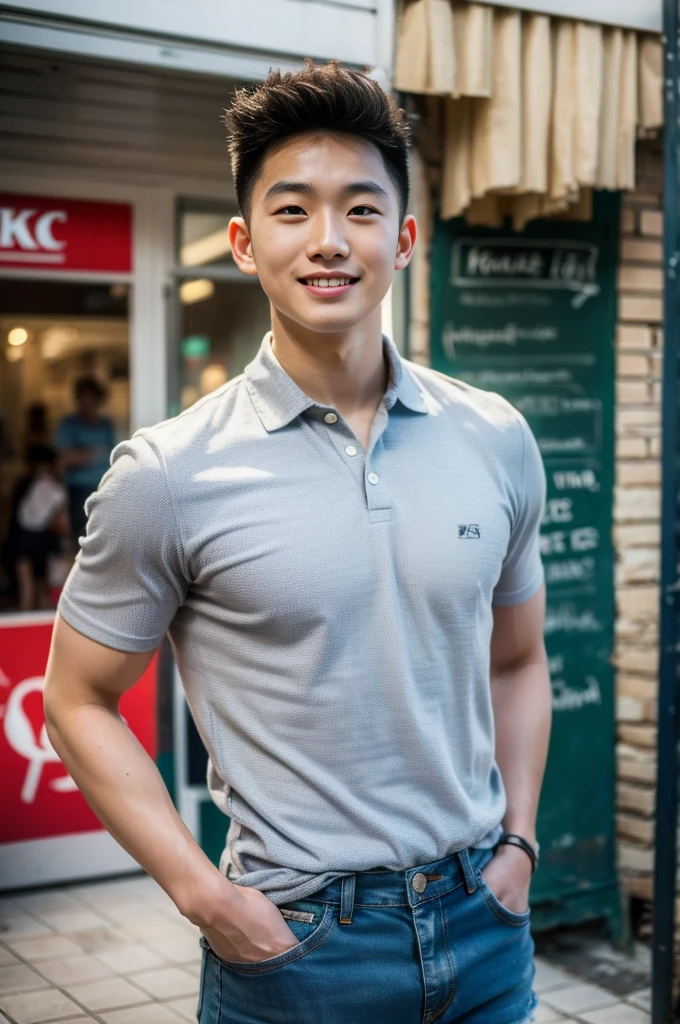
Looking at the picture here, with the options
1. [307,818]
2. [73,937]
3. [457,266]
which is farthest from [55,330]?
[307,818]

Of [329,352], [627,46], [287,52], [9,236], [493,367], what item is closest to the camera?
[329,352]

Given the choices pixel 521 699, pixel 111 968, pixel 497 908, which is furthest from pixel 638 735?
pixel 497 908

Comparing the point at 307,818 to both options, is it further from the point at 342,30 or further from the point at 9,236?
the point at 9,236

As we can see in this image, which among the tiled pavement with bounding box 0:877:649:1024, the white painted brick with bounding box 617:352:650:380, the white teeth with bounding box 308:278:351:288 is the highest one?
the white painted brick with bounding box 617:352:650:380

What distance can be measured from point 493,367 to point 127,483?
9.41 feet

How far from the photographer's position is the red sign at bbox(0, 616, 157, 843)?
4.79 meters

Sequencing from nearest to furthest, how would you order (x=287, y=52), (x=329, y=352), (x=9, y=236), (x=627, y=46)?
1. (x=329, y=352)
2. (x=287, y=52)
3. (x=627, y=46)
4. (x=9, y=236)

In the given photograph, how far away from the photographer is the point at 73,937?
4.51 meters

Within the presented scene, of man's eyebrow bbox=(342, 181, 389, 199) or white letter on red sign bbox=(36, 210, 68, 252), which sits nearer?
man's eyebrow bbox=(342, 181, 389, 199)

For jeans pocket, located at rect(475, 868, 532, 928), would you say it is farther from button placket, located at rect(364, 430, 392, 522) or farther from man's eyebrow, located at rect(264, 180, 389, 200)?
man's eyebrow, located at rect(264, 180, 389, 200)

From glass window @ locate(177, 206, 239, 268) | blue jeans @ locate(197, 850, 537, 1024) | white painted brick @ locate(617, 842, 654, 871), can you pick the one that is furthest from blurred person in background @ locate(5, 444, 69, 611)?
blue jeans @ locate(197, 850, 537, 1024)

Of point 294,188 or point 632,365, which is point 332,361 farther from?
point 632,365

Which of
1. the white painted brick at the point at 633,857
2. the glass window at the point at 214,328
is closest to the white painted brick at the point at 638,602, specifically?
the white painted brick at the point at 633,857

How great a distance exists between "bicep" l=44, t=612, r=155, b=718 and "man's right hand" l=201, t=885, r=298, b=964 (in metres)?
0.35
